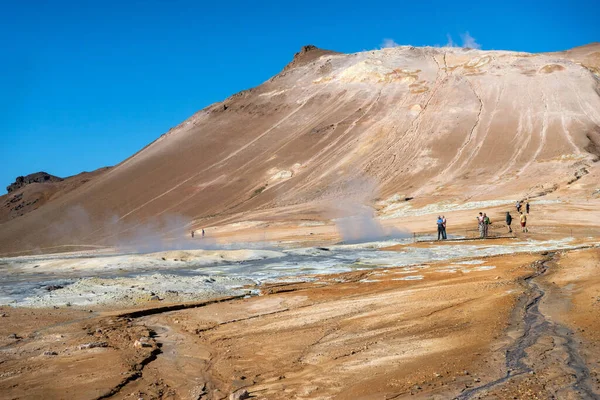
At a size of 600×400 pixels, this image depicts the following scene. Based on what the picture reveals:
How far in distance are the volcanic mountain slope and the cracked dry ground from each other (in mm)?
44914

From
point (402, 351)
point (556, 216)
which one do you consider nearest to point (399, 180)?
point (556, 216)

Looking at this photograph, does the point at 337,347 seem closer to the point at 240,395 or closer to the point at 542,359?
the point at 240,395

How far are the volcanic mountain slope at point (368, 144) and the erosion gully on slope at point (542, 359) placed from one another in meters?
47.4

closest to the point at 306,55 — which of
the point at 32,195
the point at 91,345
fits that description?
the point at 32,195

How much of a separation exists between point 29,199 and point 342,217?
86396 mm

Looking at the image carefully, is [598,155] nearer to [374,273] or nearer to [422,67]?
[422,67]

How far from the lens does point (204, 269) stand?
2430cm

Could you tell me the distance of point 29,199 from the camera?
392 feet

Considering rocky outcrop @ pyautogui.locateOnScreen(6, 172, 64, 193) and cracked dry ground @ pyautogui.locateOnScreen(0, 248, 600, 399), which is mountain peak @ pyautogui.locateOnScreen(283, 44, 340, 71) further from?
cracked dry ground @ pyautogui.locateOnScreen(0, 248, 600, 399)

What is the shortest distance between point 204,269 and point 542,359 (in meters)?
18.3

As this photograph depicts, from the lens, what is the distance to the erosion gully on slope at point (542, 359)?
6.36 metres

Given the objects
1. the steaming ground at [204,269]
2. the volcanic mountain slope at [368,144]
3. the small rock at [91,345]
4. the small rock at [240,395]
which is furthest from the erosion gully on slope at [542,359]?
the volcanic mountain slope at [368,144]

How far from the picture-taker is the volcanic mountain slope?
64125 millimetres

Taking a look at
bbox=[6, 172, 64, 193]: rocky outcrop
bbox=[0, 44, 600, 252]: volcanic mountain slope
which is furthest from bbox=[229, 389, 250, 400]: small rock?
bbox=[6, 172, 64, 193]: rocky outcrop
